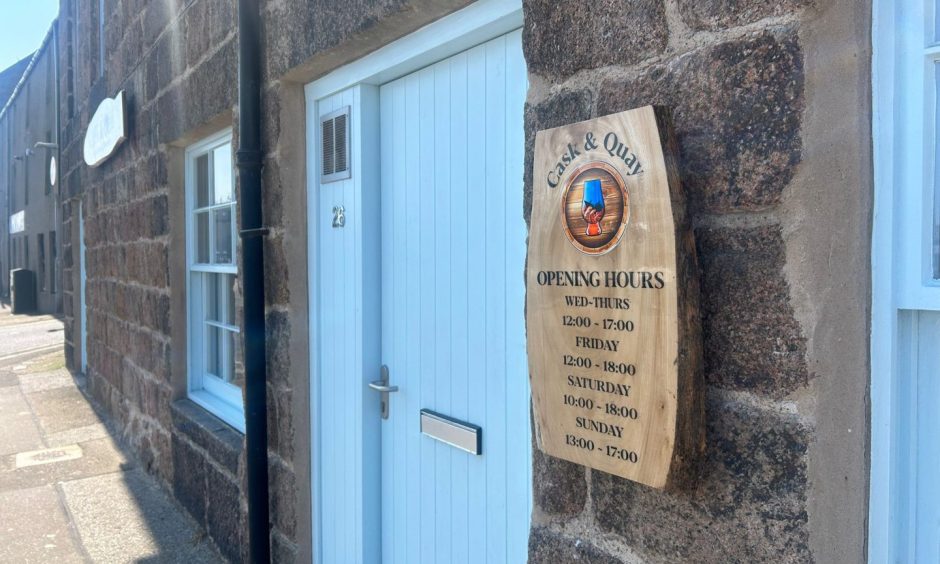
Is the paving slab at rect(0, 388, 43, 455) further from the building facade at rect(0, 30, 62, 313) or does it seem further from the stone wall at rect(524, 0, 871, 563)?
the building facade at rect(0, 30, 62, 313)

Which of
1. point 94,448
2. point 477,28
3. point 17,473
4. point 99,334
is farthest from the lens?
point 99,334

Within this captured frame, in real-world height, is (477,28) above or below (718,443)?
above

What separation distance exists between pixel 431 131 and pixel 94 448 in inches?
200

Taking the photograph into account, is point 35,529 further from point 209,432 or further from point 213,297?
point 213,297

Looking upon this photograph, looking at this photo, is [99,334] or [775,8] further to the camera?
[99,334]

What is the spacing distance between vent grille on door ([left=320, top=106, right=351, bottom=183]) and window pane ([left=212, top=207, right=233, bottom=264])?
4.61ft

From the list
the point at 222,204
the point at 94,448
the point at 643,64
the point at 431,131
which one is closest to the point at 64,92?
the point at 94,448

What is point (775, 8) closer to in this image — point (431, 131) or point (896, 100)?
point (896, 100)

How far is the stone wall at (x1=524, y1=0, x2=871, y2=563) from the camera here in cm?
118

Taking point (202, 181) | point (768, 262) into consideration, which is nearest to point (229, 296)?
point (202, 181)

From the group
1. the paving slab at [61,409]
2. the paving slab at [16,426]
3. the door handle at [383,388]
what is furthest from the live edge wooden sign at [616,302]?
the paving slab at [61,409]

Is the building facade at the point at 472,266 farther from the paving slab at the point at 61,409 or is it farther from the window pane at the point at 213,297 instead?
the paving slab at the point at 61,409

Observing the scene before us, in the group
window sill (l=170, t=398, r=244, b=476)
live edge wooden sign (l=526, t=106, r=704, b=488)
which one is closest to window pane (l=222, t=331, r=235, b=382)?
window sill (l=170, t=398, r=244, b=476)

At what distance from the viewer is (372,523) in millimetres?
2824
